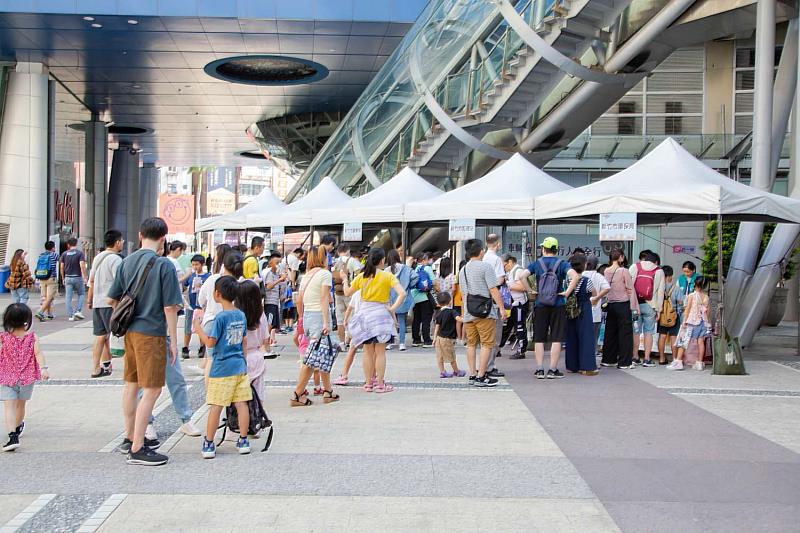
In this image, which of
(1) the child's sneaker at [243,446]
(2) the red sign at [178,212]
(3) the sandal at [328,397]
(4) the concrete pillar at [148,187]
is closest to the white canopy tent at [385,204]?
(3) the sandal at [328,397]

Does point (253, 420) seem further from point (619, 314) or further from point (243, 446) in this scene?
point (619, 314)

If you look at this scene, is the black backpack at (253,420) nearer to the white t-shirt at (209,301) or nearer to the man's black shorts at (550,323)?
the white t-shirt at (209,301)

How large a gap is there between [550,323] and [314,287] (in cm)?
342

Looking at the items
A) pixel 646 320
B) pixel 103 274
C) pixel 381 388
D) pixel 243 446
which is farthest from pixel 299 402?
pixel 646 320

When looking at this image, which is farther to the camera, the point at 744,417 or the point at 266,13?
the point at 266,13

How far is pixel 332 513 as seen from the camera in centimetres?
532

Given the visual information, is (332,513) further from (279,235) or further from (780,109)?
(279,235)

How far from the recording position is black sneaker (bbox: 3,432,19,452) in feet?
22.8

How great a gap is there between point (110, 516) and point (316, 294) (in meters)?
4.49

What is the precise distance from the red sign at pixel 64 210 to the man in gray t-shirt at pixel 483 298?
1610 inches

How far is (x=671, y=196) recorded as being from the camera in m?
12.3

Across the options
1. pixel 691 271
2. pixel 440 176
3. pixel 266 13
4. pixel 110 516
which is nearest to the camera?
pixel 110 516

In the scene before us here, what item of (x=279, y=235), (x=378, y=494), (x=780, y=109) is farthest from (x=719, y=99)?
(x=378, y=494)

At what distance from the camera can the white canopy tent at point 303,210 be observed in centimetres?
1877
